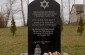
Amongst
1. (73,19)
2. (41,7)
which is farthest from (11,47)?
(73,19)

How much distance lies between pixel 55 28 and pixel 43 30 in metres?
0.38

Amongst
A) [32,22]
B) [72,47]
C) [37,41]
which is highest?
[32,22]

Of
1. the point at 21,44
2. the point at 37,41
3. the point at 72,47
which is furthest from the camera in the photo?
the point at 21,44

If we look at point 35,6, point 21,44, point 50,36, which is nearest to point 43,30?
point 50,36

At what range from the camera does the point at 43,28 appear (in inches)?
330

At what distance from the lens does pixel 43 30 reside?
8375 millimetres

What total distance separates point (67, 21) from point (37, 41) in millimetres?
24560

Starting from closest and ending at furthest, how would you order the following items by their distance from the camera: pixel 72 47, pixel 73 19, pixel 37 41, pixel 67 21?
1. pixel 37 41
2. pixel 72 47
3. pixel 67 21
4. pixel 73 19

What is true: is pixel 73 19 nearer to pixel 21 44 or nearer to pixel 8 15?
pixel 8 15

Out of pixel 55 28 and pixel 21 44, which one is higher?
pixel 55 28

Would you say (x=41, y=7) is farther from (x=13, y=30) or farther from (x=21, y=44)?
(x=13, y=30)

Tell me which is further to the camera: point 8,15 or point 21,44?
point 8,15

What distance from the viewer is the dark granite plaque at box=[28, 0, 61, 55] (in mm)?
8312

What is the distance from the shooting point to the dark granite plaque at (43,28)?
8.31m
